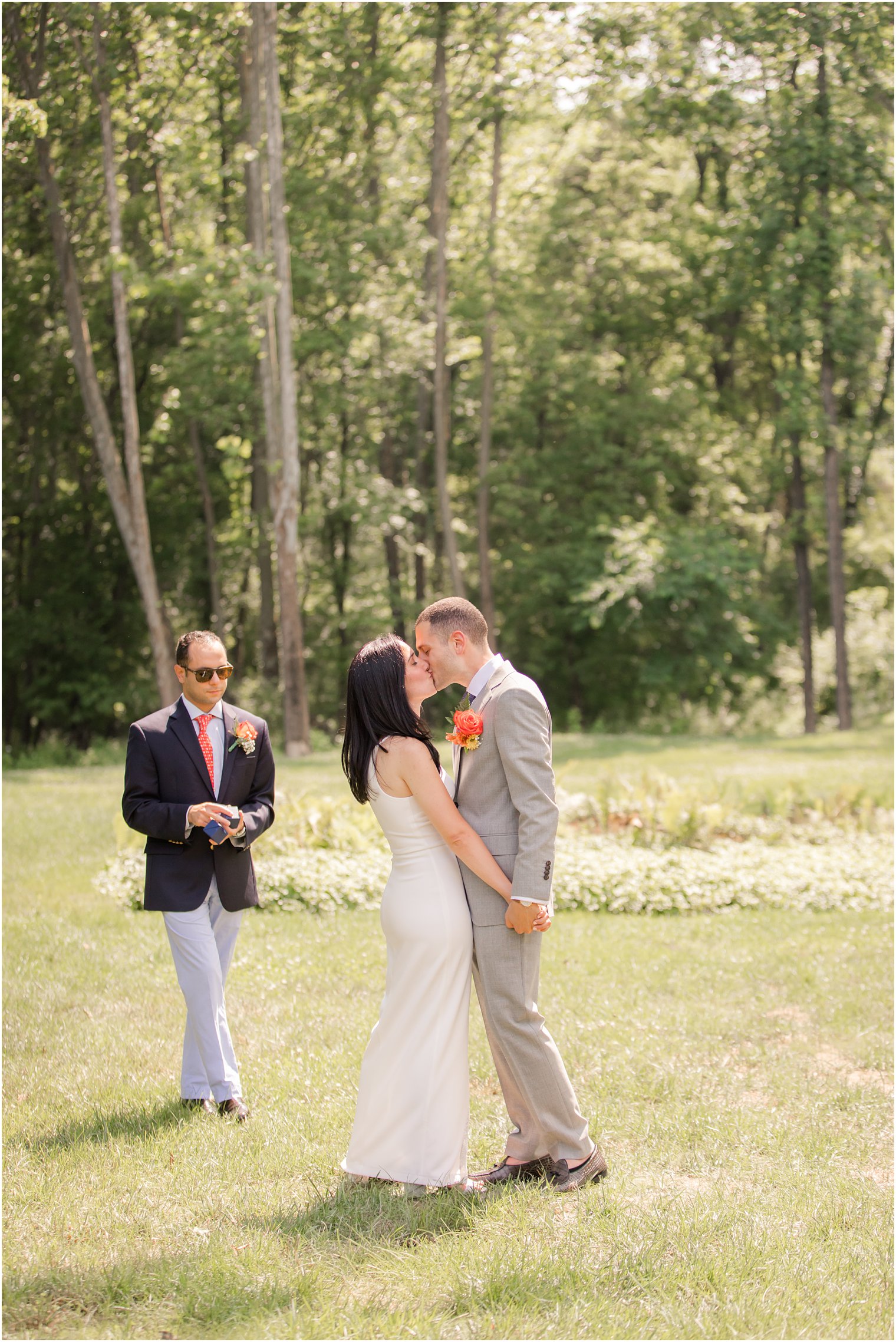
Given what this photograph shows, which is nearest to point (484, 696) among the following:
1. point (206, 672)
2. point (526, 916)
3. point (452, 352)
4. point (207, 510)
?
point (526, 916)

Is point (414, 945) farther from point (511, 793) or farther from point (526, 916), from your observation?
point (511, 793)

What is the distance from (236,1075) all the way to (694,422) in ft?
83.6

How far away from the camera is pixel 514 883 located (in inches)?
166

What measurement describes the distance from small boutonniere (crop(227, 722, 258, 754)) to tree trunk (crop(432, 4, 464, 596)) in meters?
19.4

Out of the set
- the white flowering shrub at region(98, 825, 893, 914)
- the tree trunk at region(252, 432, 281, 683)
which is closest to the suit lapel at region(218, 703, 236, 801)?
the white flowering shrub at region(98, 825, 893, 914)

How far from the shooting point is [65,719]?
87.8ft

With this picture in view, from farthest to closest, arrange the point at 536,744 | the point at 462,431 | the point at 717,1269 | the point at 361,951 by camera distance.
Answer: the point at 462,431 < the point at 361,951 < the point at 536,744 < the point at 717,1269

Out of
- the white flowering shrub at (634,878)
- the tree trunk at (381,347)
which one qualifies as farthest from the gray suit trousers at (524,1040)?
the tree trunk at (381,347)

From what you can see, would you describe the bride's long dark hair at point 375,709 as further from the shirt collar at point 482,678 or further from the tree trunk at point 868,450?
the tree trunk at point 868,450

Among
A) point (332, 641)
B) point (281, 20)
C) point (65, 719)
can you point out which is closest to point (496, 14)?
point (281, 20)

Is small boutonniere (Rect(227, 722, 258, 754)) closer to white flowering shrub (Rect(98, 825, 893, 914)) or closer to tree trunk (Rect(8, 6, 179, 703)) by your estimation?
white flowering shrub (Rect(98, 825, 893, 914))

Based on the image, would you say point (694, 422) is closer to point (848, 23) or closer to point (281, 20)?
point (848, 23)

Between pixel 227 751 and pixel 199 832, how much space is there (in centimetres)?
42

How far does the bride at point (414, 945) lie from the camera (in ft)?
13.9
